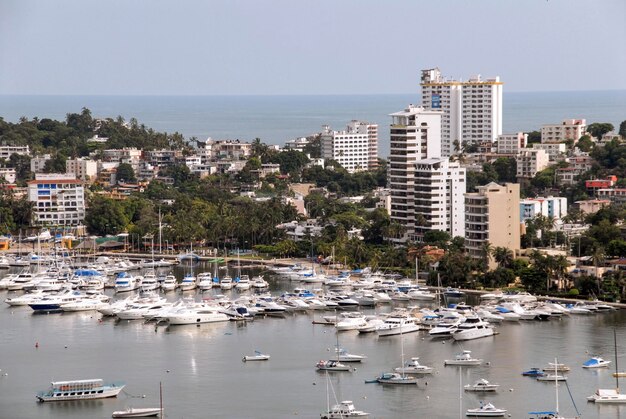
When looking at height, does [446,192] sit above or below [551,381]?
above

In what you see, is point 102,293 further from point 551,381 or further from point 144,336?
point 551,381

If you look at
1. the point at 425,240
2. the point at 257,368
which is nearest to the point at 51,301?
the point at 257,368

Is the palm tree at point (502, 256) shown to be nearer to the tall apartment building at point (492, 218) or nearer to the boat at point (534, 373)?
the tall apartment building at point (492, 218)

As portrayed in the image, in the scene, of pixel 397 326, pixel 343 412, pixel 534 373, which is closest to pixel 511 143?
pixel 397 326

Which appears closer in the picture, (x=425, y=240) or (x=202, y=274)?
(x=202, y=274)

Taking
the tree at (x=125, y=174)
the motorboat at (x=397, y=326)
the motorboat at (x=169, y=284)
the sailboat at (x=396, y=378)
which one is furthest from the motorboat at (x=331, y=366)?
the tree at (x=125, y=174)

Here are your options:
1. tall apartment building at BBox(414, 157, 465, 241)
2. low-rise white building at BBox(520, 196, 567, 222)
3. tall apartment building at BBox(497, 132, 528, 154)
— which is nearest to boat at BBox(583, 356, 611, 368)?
tall apartment building at BBox(414, 157, 465, 241)

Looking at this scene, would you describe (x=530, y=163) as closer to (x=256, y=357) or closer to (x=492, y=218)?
(x=492, y=218)
